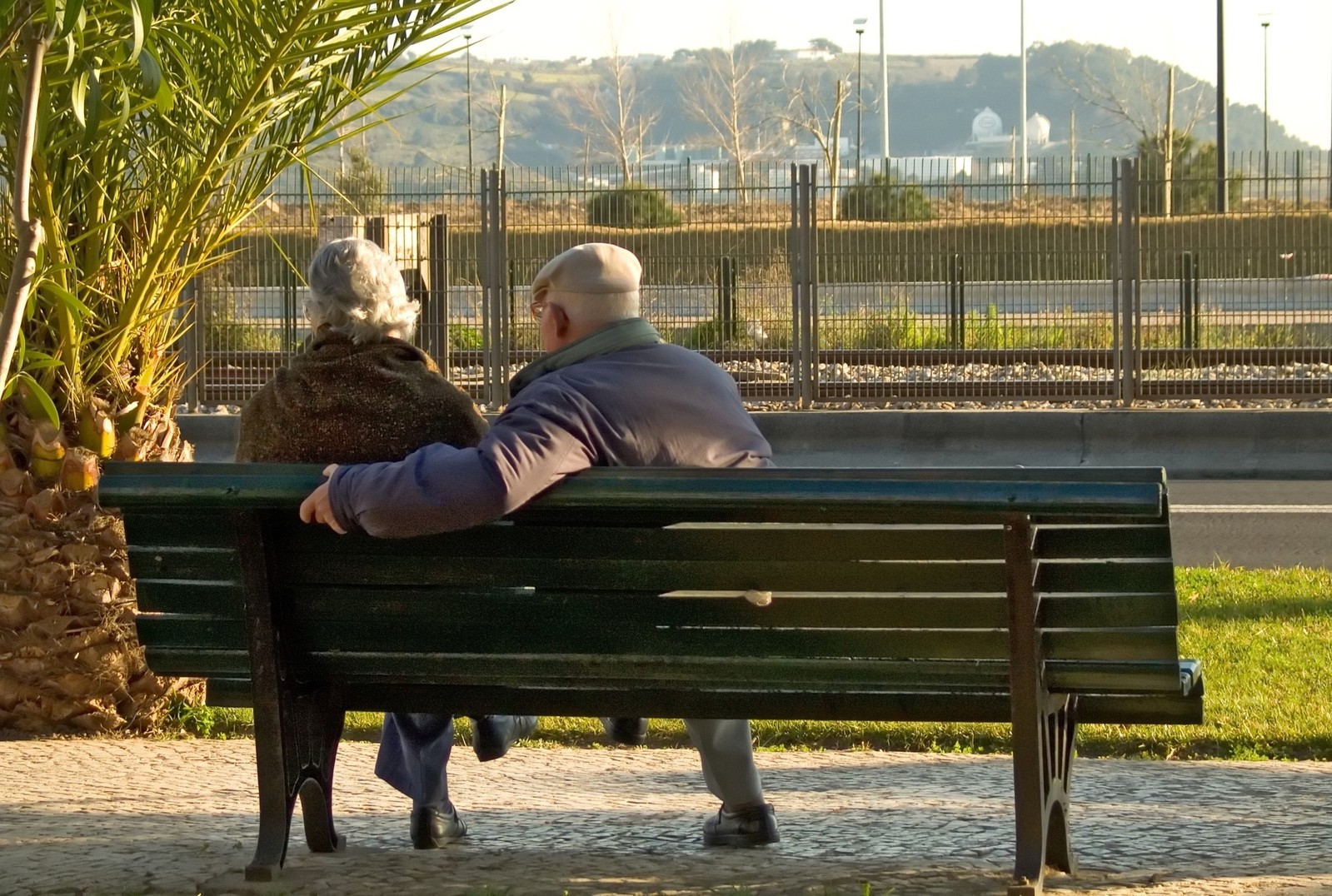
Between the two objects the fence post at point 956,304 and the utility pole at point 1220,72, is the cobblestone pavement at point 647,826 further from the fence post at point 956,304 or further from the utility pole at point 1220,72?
the utility pole at point 1220,72

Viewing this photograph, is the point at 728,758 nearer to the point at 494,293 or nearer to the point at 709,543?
the point at 709,543

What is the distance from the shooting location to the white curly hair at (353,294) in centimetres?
427

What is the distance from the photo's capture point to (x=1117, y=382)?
1528cm

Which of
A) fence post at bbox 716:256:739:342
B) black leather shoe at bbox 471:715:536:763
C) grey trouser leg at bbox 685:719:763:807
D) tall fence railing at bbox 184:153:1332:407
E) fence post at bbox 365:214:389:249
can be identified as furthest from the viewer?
fence post at bbox 716:256:739:342

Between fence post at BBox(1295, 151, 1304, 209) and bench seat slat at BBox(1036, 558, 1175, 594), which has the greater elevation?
fence post at BBox(1295, 151, 1304, 209)

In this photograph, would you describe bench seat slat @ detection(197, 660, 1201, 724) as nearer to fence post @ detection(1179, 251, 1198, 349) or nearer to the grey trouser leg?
the grey trouser leg

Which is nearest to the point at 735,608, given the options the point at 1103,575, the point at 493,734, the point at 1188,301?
the point at 1103,575

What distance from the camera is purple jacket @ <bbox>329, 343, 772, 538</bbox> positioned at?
3.55 m

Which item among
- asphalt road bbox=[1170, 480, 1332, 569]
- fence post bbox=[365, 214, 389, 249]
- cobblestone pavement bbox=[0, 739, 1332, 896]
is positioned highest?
fence post bbox=[365, 214, 389, 249]

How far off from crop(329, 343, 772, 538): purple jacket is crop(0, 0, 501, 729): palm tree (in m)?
1.20

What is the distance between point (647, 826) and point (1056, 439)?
414 inches

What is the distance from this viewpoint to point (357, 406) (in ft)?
13.9

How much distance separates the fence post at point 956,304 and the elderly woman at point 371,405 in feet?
37.1

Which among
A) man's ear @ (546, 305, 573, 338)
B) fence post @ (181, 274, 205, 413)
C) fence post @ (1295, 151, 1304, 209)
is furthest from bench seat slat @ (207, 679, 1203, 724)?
fence post @ (1295, 151, 1304, 209)
